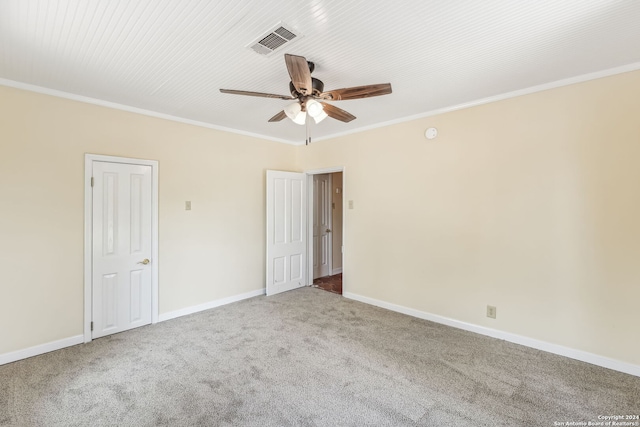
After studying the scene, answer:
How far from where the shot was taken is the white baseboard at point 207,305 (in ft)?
11.8

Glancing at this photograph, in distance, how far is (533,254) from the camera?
280cm

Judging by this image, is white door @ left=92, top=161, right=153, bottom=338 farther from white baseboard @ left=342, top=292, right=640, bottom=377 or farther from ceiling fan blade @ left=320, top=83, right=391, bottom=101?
white baseboard @ left=342, top=292, right=640, bottom=377

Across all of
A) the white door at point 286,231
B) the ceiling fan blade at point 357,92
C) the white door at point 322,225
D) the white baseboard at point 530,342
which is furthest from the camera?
the white door at point 322,225

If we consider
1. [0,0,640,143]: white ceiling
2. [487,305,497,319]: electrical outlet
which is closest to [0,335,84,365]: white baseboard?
[0,0,640,143]: white ceiling

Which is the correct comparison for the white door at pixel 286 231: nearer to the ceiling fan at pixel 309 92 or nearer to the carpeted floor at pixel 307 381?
the carpeted floor at pixel 307 381

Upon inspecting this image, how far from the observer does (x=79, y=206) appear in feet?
9.68

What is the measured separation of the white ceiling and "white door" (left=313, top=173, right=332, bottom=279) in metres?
2.74

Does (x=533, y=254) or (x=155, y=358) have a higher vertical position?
(x=533, y=254)

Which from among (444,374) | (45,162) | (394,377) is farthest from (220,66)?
(444,374)

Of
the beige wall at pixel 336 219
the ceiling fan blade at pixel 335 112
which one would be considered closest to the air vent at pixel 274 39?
the ceiling fan blade at pixel 335 112

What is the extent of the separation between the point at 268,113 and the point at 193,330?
274 cm

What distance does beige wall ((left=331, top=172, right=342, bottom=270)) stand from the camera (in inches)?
233

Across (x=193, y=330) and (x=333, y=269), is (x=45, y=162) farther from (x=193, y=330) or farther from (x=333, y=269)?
(x=333, y=269)

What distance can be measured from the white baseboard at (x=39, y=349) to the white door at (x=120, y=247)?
163 millimetres
